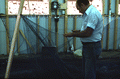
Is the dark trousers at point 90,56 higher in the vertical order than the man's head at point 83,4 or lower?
lower

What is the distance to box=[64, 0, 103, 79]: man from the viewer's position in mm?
1963

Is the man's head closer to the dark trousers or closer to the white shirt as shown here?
the white shirt

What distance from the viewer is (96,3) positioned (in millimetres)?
7789

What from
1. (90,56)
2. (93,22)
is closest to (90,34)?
(93,22)

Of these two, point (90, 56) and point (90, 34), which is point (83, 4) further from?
point (90, 56)

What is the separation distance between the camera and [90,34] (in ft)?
6.43

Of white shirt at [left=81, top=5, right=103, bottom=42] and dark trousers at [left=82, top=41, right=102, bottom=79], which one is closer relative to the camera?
white shirt at [left=81, top=5, right=103, bottom=42]

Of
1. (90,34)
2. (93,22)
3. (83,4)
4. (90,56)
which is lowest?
(90,56)

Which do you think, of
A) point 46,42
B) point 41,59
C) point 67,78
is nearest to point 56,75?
point 67,78

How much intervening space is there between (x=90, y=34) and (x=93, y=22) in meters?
0.15

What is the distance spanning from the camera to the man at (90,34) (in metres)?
1.96

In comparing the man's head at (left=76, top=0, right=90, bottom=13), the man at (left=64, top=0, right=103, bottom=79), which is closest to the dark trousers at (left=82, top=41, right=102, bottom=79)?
the man at (left=64, top=0, right=103, bottom=79)

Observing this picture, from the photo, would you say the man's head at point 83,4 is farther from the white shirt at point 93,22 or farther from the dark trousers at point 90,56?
the dark trousers at point 90,56

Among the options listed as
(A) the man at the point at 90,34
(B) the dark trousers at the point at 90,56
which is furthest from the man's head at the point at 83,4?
(B) the dark trousers at the point at 90,56
